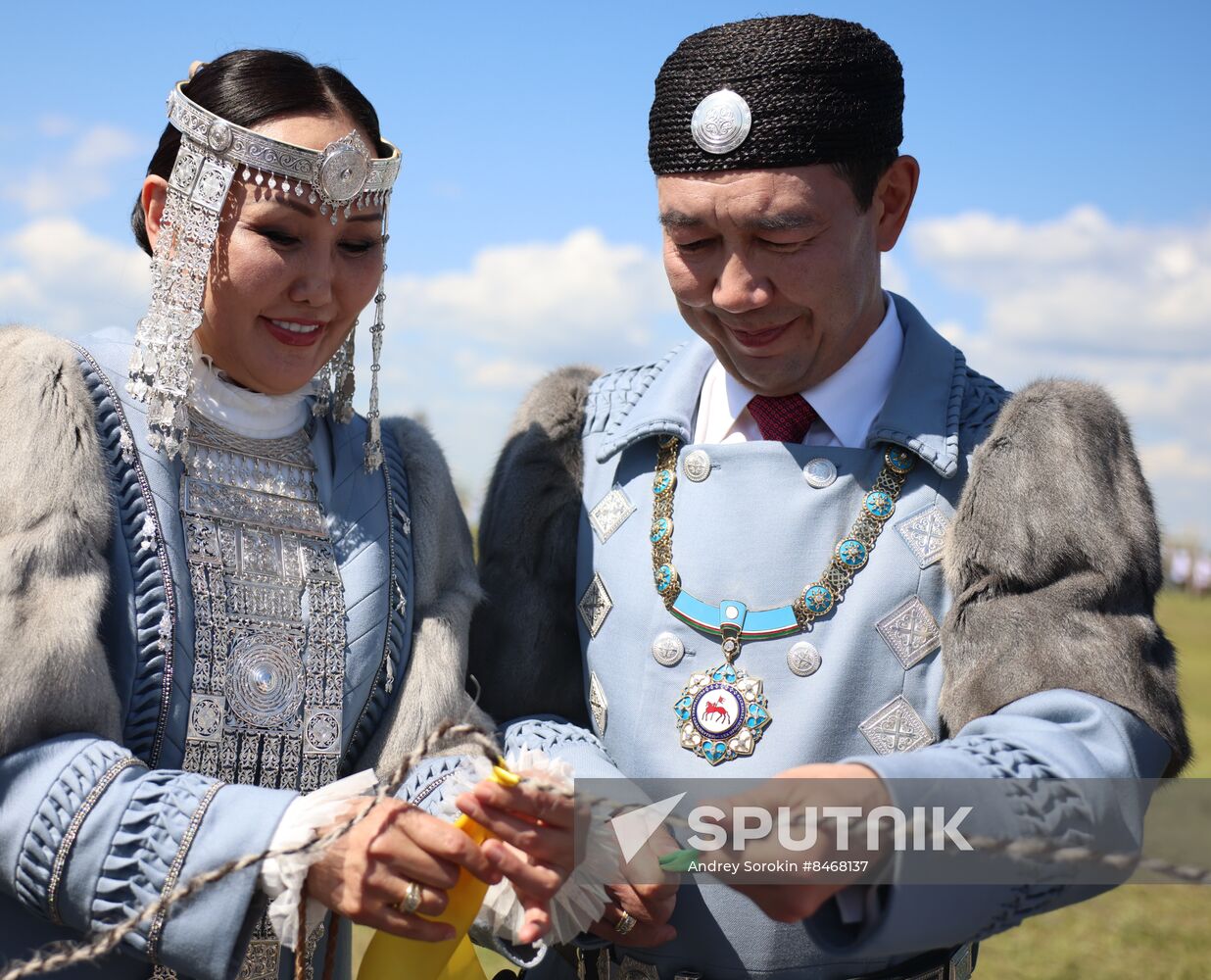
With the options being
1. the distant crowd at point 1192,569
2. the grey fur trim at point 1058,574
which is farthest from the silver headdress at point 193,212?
the distant crowd at point 1192,569

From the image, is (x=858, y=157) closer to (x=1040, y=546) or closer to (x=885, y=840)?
(x=1040, y=546)

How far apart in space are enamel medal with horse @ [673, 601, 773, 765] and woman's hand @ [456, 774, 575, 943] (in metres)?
0.34

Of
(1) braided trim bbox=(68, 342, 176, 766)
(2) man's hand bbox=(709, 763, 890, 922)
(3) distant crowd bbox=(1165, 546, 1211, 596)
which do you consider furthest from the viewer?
(3) distant crowd bbox=(1165, 546, 1211, 596)

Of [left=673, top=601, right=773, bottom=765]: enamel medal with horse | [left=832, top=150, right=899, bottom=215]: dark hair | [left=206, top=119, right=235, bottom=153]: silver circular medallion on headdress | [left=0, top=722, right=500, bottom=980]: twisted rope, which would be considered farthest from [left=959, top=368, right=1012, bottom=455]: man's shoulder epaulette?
[left=206, top=119, right=235, bottom=153]: silver circular medallion on headdress

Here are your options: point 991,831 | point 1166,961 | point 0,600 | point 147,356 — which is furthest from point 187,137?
point 1166,961

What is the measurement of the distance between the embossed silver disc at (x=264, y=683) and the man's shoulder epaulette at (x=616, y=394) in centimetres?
Answer: 79

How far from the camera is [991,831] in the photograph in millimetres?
1908

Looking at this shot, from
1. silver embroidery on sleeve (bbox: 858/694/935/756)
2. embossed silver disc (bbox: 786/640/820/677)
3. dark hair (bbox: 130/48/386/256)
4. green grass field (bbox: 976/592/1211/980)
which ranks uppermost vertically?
dark hair (bbox: 130/48/386/256)

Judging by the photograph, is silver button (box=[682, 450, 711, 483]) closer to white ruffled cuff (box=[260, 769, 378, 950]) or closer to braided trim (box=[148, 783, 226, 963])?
white ruffled cuff (box=[260, 769, 378, 950])

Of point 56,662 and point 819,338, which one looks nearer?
point 56,662

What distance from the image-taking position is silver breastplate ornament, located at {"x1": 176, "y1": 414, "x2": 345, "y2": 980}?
229 cm

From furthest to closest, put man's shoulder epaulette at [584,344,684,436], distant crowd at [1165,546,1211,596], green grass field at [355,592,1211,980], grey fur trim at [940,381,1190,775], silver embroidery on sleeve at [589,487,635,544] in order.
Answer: distant crowd at [1165,546,1211,596] < green grass field at [355,592,1211,980] < man's shoulder epaulette at [584,344,684,436] < silver embroidery on sleeve at [589,487,635,544] < grey fur trim at [940,381,1190,775]

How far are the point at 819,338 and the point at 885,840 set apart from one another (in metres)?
0.93

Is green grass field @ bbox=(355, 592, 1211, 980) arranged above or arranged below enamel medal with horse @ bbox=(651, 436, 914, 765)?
below
